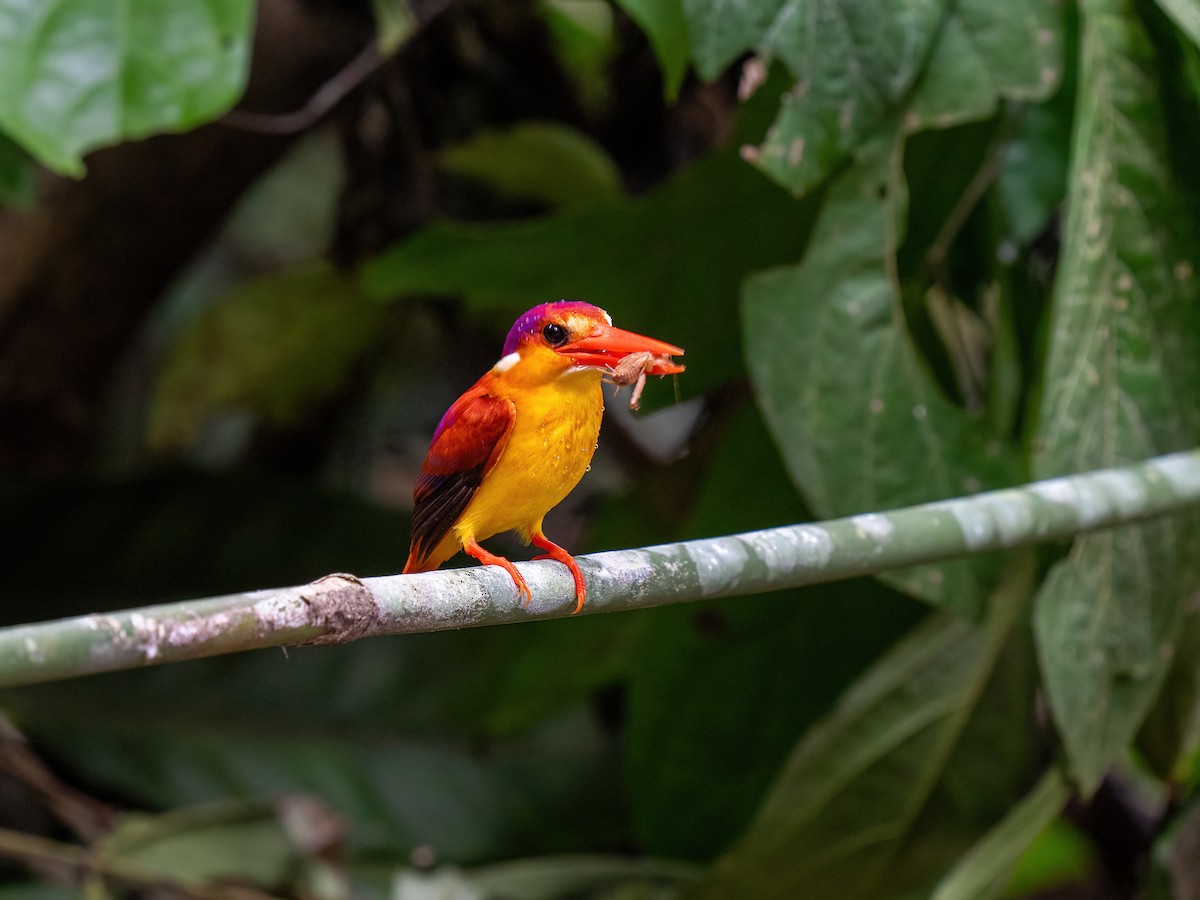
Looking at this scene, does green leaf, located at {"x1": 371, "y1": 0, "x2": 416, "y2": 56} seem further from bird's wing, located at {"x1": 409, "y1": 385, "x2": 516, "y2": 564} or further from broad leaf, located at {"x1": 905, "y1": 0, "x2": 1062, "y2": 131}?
bird's wing, located at {"x1": 409, "y1": 385, "x2": 516, "y2": 564}

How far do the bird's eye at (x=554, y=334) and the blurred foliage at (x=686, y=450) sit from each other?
0.18 metres

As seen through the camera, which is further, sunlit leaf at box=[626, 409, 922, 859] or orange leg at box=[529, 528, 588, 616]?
sunlit leaf at box=[626, 409, 922, 859]

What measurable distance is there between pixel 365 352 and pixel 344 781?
73cm

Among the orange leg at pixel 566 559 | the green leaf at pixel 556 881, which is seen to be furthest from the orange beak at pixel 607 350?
the green leaf at pixel 556 881

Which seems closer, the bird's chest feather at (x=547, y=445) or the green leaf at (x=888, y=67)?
the bird's chest feather at (x=547, y=445)

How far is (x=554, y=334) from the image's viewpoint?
492 mm

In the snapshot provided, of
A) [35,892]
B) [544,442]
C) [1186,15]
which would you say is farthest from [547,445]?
[35,892]

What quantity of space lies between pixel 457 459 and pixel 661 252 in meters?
0.61

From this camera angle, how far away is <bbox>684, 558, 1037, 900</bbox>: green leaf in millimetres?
1444

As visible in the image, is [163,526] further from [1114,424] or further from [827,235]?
[1114,424]

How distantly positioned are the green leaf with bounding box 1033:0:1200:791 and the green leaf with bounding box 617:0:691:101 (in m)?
0.36

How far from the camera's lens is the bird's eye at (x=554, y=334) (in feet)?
1.60

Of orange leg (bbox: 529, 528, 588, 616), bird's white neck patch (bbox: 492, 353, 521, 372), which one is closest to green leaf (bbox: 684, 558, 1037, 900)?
orange leg (bbox: 529, 528, 588, 616)

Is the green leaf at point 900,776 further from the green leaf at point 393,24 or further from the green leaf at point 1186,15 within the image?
the green leaf at point 393,24
